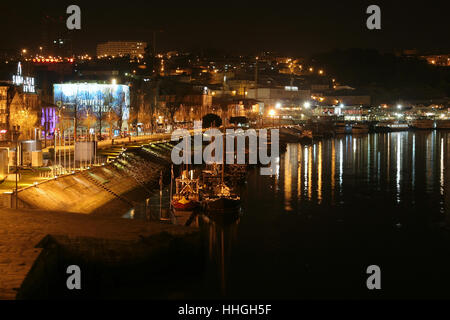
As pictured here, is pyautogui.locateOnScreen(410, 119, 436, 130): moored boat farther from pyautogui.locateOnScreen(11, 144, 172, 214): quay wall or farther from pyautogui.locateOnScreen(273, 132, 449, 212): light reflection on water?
pyautogui.locateOnScreen(11, 144, 172, 214): quay wall

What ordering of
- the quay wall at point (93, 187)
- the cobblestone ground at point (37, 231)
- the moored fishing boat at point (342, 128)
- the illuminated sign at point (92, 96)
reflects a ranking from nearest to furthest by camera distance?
the cobblestone ground at point (37, 231)
the quay wall at point (93, 187)
the illuminated sign at point (92, 96)
the moored fishing boat at point (342, 128)

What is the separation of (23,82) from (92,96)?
10916 millimetres

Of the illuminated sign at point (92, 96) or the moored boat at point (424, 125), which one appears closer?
the illuminated sign at point (92, 96)

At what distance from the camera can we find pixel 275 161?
4372cm

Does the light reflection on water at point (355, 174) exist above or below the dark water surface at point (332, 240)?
above

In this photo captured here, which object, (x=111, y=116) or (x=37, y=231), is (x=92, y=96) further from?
(x=37, y=231)

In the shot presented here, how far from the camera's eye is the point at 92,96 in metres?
48.4

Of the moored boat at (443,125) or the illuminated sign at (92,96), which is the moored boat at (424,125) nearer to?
the moored boat at (443,125)

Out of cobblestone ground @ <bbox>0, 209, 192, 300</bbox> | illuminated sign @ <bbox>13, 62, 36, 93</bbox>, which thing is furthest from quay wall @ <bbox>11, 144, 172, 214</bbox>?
illuminated sign @ <bbox>13, 62, 36, 93</bbox>

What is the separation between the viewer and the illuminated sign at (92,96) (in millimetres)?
47375

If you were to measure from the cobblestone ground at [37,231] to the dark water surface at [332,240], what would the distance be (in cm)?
204

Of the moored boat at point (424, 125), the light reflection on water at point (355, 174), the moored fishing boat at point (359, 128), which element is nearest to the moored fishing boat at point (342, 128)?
the moored fishing boat at point (359, 128)
